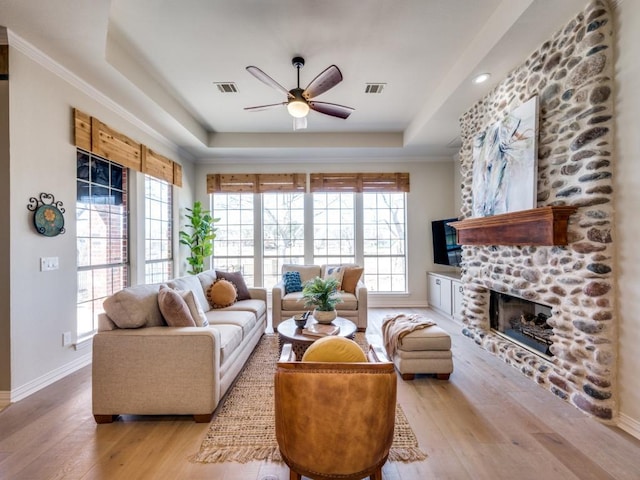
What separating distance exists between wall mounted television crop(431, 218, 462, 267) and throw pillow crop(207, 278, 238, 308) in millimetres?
3513

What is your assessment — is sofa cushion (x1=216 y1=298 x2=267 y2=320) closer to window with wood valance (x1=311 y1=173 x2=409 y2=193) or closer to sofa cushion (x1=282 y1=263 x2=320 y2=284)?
sofa cushion (x1=282 y1=263 x2=320 y2=284)

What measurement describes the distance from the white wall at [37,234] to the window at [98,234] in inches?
→ 9.4

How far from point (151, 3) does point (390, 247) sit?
16.4ft

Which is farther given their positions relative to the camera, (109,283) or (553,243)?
(109,283)

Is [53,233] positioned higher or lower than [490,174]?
lower

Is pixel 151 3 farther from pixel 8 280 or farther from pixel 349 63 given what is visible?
pixel 8 280

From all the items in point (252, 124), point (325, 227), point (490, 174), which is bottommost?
point (325, 227)

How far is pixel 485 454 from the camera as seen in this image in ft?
6.00

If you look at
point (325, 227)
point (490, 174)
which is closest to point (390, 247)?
point (325, 227)

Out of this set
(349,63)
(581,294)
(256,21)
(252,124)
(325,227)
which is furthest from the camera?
(325,227)

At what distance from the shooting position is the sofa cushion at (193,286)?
314cm

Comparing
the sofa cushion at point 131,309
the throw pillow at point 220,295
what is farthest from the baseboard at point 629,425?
the throw pillow at point 220,295

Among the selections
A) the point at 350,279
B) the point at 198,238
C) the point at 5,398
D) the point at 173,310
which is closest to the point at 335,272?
the point at 350,279

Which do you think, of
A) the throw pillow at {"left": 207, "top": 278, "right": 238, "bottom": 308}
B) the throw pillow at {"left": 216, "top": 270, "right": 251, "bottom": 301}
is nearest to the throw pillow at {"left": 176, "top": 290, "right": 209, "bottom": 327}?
the throw pillow at {"left": 207, "top": 278, "right": 238, "bottom": 308}
